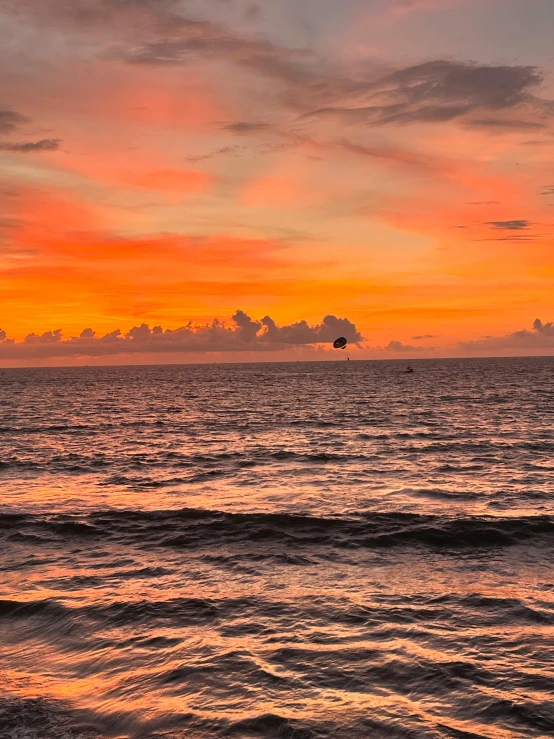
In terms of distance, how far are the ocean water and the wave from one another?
0.12m

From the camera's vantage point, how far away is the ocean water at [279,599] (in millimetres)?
11641

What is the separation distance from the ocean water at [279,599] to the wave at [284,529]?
0.12 m

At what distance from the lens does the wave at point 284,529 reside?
2316 cm

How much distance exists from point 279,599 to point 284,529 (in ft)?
25.3

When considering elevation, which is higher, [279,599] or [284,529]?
[279,599]

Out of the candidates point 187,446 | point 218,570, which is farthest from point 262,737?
point 187,446

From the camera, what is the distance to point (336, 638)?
575 inches

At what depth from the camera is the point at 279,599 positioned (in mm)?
17156

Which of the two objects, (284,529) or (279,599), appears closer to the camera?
(279,599)

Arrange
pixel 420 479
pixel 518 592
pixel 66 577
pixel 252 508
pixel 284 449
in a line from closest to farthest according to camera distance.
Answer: pixel 518 592 → pixel 66 577 → pixel 252 508 → pixel 420 479 → pixel 284 449

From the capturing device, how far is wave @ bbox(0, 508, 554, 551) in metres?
23.2

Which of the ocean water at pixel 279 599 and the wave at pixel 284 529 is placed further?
the wave at pixel 284 529

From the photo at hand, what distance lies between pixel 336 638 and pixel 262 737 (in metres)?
4.16

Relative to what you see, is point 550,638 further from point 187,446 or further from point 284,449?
point 187,446
